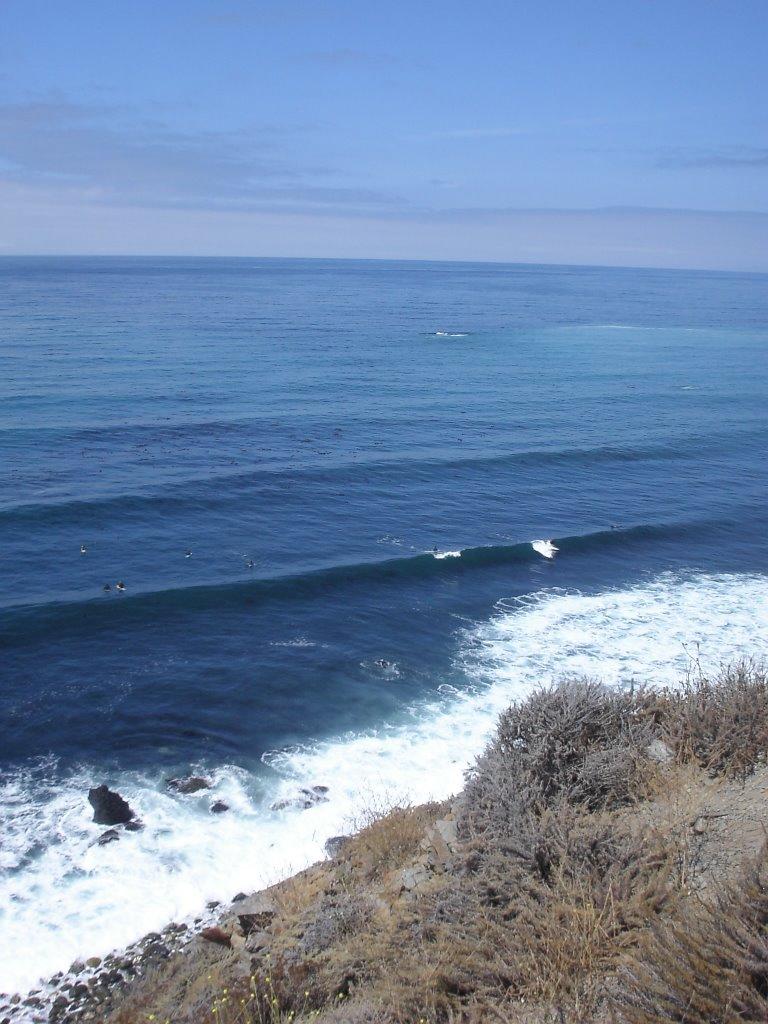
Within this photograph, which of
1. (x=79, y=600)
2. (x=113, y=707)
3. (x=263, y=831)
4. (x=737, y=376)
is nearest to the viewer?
(x=263, y=831)

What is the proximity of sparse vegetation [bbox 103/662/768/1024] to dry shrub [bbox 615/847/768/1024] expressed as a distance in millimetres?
20

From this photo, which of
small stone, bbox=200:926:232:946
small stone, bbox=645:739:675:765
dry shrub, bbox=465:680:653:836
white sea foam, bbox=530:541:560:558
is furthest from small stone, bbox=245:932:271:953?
white sea foam, bbox=530:541:560:558

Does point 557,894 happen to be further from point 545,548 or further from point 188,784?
point 545,548

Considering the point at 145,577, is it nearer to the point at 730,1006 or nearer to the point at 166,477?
the point at 166,477

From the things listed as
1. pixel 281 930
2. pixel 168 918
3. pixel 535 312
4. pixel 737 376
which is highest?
pixel 535 312

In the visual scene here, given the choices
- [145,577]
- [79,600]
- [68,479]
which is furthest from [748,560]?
[68,479]

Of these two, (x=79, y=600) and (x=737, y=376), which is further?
(x=737, y=376)

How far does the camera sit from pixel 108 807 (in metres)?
16.4

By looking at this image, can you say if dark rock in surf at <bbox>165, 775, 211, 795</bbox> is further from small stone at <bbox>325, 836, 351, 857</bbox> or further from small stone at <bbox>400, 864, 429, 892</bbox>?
small stone at <bbox>400, 864, 429, 892</bbox>

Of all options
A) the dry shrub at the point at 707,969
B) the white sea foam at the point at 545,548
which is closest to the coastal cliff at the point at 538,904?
the dry shrub at the point at 707,969

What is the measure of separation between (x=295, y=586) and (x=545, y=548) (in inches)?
429

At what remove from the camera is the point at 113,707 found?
20391mm

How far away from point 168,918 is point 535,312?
117 m

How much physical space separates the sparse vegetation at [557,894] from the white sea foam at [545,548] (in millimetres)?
17134
